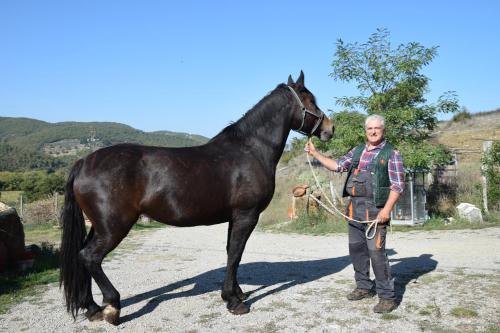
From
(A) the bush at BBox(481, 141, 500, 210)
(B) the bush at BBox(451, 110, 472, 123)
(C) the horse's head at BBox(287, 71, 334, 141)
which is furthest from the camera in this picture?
(B) the bush at BBox(451, 110, 472, 123)

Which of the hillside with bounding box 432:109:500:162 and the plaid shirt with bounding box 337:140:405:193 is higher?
the hillside with bounding box 432:109:500:162

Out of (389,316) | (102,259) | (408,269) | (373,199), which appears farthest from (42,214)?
(389,316)

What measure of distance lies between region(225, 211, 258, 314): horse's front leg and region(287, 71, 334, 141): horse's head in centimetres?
127

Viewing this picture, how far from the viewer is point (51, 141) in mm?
101625

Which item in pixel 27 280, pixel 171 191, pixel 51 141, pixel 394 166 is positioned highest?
pixel 51 141

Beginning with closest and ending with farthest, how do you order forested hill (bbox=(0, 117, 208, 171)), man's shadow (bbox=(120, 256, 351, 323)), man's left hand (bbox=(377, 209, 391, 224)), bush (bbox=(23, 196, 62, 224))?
man's left hand (bbox=(377, 209, 391, 224))
man's shadow (bbox=(120, 256, 351, 323))
bush (bbox=(23, 196, 62, 224))
forested hill (bbox=(0, 117, 208, 171))

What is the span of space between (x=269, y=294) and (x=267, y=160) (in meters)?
1.79

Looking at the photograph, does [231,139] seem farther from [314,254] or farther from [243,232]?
[314,254]

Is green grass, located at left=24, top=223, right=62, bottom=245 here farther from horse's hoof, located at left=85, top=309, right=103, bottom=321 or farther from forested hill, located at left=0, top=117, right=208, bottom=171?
forested hill, located at left=0, top=117, right=208, bottom=171

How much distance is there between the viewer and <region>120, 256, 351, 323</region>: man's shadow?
497cm

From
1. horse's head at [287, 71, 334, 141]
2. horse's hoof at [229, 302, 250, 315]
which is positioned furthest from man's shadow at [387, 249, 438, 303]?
horse's head at [287, 71, 334, 141]

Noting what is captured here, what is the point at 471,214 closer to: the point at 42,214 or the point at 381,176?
the point at 381,176

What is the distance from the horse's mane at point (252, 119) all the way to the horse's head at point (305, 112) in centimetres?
22

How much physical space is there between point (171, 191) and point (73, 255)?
1274mm
